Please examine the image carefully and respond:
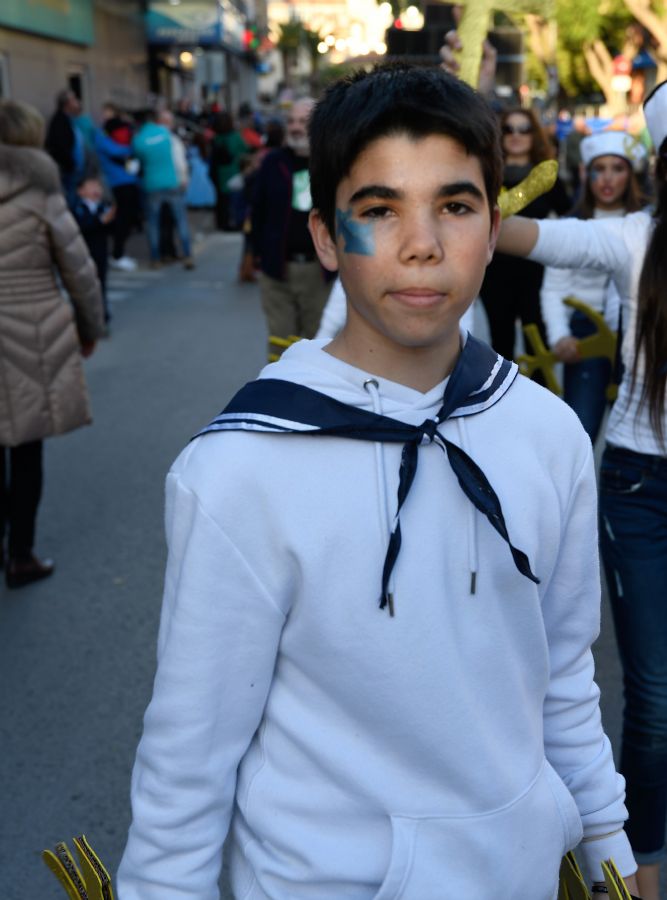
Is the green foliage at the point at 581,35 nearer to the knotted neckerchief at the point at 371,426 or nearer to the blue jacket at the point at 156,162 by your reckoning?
the blue jacket at the point at 156,162

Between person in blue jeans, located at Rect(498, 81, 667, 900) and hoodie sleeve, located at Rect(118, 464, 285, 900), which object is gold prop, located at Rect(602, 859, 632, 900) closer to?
hoodie sleeve, located at Rect(118, 464, 285, 900)

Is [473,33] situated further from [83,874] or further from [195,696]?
[83,874]

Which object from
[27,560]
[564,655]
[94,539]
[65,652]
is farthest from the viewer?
[94,539]

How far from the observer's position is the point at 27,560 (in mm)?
5059

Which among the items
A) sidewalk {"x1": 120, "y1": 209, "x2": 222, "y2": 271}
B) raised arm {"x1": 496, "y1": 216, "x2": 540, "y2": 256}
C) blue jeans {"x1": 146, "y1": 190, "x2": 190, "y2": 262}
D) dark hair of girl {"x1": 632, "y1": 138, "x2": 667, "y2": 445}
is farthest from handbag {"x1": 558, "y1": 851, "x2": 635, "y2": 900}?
sidewalk {"x1": 120, "y1": 209, "x2": 222, "y2": 271}

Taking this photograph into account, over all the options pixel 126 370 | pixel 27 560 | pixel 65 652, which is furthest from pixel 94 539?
pixel 126 370

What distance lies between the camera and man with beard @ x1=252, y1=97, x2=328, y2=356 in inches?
277

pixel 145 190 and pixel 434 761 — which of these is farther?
pixel 145 190

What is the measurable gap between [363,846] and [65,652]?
311 centimetres

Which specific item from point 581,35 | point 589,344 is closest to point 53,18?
point 589,344

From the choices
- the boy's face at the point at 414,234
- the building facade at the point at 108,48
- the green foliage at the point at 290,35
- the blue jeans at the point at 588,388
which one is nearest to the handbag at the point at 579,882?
the boy's face at the point at 414,234

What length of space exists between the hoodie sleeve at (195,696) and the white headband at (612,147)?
4291mm

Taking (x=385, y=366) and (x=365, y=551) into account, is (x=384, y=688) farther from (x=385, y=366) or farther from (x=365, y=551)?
(x=385, y=366)

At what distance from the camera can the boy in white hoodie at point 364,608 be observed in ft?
4.76
